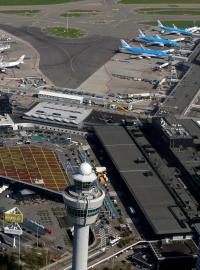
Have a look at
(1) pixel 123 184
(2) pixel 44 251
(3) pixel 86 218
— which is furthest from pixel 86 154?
(3) pixel 86 218

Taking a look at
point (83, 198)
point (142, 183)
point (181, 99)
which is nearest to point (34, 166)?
point (142, 183)

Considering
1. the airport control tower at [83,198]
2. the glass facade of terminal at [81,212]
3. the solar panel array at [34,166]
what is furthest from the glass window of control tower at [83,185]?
the solar panel array at [34,166]

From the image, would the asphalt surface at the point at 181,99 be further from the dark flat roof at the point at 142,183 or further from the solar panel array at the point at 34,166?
the solar panel array at the point at 34,166

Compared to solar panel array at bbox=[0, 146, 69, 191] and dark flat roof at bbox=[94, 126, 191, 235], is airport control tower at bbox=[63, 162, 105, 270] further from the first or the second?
solar panel array at bbox=[0, 146, 69, 191]

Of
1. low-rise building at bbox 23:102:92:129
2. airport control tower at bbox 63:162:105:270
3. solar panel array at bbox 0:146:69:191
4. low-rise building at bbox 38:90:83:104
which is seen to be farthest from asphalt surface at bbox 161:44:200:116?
airport control tower at bbox 63:162:105:270

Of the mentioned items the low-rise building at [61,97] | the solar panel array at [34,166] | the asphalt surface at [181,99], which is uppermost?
the solar panel array at [34,166]

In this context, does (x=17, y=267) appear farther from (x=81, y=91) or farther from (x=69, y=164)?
(x=81, y=91)

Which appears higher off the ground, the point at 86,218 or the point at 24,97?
the point at 86,218
